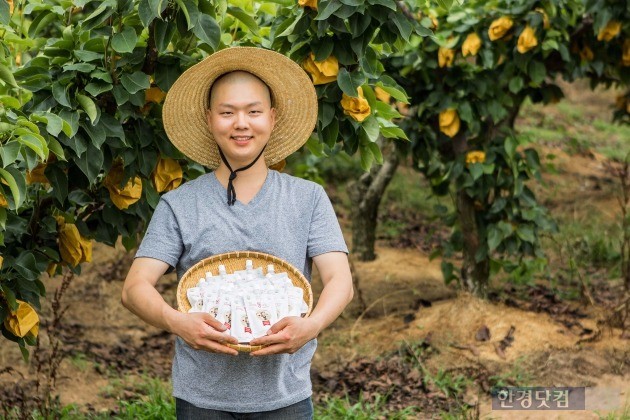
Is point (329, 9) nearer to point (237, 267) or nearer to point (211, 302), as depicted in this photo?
point (237, 267)

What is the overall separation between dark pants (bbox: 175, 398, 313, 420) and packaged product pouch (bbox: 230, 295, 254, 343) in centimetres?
22

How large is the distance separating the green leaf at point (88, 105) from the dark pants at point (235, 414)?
0.81 metres

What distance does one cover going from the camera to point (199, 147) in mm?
2182

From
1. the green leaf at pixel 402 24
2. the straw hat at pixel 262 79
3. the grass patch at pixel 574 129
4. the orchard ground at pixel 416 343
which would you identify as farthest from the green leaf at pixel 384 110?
the grass patch at pixel 574 129

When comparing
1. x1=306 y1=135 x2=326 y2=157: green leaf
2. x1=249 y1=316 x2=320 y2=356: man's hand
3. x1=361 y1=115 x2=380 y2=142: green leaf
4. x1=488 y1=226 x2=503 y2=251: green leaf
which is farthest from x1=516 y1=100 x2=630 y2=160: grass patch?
x1=249 y1=316 x2=320 y2=356: man's hand

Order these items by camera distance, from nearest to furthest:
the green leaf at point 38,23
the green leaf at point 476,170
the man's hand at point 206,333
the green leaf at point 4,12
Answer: the man's hand at point 206,333, the green leaf at point 4,12, the green leaf at point 38,23, the green leaf at point 476,170

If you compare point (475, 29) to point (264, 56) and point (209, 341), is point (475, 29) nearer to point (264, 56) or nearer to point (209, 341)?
point (264, 56)

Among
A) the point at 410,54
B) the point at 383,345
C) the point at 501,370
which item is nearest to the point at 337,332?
the point at 383,345

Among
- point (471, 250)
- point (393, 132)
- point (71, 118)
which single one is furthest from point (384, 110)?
point (471, 250)

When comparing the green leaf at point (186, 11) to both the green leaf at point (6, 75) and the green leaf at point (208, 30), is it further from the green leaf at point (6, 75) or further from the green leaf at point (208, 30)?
the green leaf at point (6, 75)

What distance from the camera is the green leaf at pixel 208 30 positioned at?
7.40 ft

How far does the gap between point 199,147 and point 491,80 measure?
2270mm

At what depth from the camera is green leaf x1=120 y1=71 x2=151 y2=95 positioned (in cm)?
240

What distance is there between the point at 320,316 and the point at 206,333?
250 millimetres
